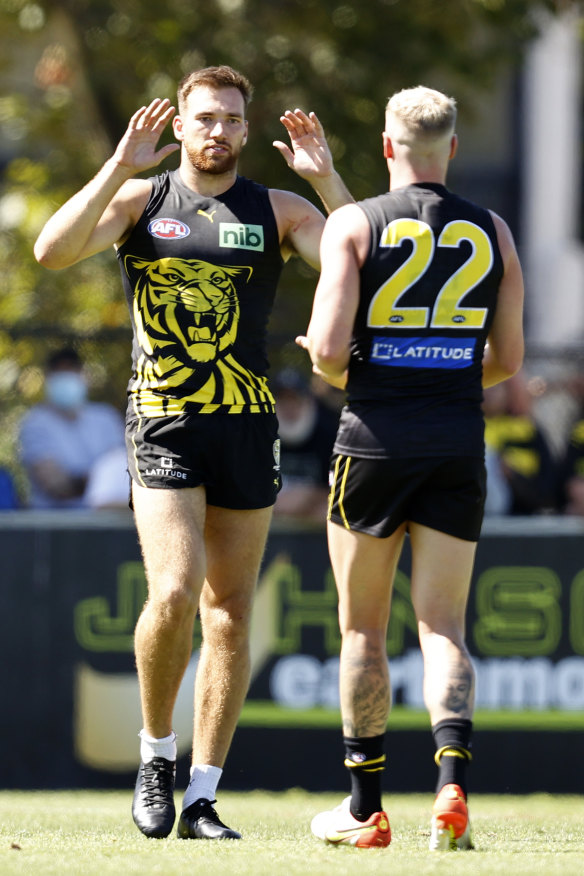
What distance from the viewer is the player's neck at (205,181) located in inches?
209

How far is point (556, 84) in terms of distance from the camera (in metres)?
18.8

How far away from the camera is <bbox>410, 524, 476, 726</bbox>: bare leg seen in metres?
4.70

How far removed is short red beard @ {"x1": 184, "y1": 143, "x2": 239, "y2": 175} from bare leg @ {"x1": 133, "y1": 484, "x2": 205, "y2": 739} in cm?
118

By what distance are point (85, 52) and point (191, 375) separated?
7505 millimetres

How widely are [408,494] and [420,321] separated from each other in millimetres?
576

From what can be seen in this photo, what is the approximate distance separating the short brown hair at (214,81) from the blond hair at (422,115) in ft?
2.58

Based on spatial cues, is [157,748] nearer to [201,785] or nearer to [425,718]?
[201,785]

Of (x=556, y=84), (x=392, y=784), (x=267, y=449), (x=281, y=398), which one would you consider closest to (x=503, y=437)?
(x=281, y=398)

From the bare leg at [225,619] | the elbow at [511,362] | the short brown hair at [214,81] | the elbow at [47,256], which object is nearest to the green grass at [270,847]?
the bare leg at [225,619]

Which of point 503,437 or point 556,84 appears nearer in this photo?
point 503,437

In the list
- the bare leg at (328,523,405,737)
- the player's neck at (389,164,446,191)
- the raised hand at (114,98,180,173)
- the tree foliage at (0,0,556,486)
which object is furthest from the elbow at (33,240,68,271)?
the tree foliage at (0,0,556,486)

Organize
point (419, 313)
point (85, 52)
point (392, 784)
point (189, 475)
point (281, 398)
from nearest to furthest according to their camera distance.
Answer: point (419, 313)
point (189, 475)
point (392, 784)
point (281, 398)
point (85, 52)

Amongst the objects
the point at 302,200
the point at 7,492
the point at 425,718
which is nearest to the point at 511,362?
the point at 302,200

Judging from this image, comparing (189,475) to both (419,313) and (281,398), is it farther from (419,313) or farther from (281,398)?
(281,398)
